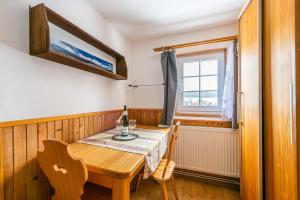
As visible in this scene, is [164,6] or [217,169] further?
[217,169]

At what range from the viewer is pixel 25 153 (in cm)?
99

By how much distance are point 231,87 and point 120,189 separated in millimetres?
1768

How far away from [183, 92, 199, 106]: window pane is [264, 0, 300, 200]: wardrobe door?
1.22 meters

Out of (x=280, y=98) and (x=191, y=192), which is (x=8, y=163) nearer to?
(x=280, y=98)

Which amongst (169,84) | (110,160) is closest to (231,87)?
(169,84)

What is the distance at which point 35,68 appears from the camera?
107 cm

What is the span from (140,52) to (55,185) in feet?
7.10

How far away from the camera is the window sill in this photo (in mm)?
1935

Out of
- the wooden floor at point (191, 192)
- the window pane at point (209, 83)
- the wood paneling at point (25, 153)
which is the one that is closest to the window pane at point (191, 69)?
the window pane at point (209, 83)

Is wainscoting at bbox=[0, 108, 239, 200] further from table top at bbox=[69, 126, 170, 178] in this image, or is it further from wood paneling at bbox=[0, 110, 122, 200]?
table top at bbox=[69, 126, 170, 178]

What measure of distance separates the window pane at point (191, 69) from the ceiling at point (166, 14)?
52 centimetres

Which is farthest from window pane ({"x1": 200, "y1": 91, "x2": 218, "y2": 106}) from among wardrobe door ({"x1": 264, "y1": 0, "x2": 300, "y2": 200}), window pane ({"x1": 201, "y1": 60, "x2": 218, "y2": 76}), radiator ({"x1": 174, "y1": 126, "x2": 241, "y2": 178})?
wardrobe door ({"x1": 264, "y1": 0, "x2": 300, "y2": 200})

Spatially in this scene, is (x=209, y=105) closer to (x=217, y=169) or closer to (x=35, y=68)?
(x=217, y=169)

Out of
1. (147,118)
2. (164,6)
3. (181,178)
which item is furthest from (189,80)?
(181,178)
